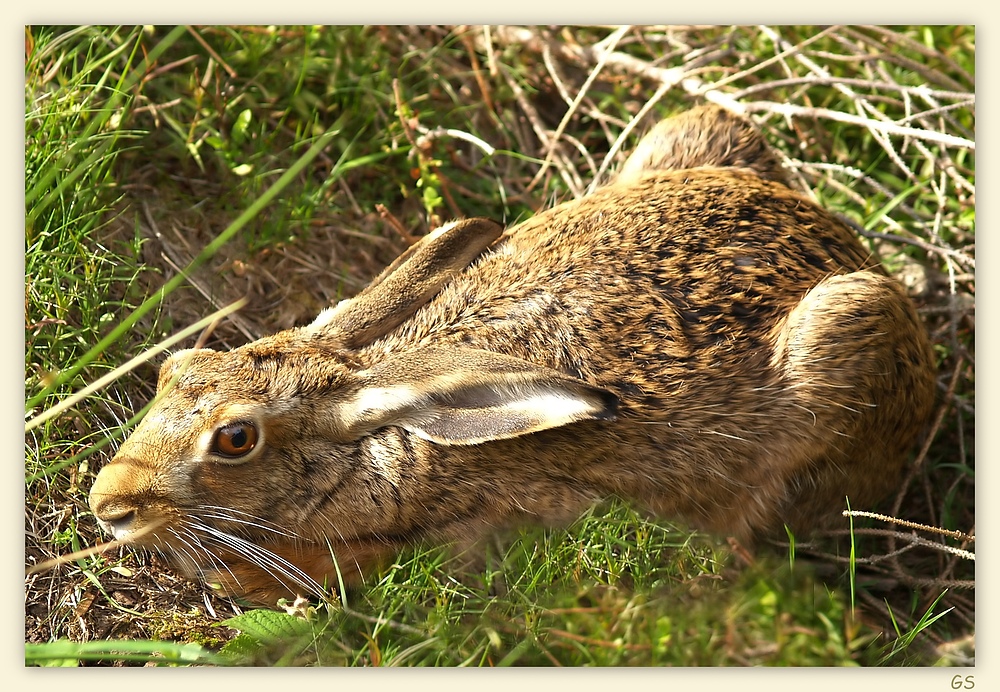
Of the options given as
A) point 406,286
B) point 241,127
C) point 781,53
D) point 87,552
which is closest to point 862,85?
point 781,53

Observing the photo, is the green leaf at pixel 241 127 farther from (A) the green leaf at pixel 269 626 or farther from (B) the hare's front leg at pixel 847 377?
(B) the hare's front leg at pixel 847 377

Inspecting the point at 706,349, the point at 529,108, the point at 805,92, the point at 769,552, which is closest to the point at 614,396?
the point at 706,349

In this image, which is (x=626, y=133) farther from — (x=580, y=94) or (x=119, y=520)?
(x=119, y=520)

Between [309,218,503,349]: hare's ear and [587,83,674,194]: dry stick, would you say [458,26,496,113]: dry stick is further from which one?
[309,218,503,349]: hare's ear

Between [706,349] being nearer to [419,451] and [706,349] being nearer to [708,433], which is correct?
[708,433]

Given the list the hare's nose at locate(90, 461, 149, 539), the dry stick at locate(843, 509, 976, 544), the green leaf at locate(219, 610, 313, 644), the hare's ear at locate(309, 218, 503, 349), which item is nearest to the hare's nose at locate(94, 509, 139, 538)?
the hare's nose at locate(90, 461, 149, 539)

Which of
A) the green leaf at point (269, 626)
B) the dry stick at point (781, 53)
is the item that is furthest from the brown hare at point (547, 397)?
the dry stick at point (781, 53)
